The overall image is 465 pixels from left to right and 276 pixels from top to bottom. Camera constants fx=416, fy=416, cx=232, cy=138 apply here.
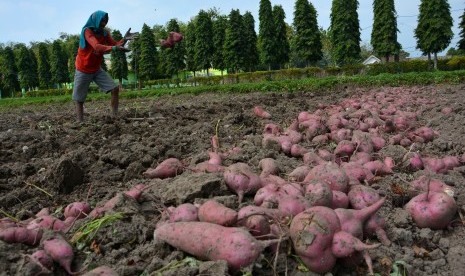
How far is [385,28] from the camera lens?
108 ft

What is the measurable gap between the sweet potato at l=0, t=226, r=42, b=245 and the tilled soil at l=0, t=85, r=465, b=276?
3 centimetres

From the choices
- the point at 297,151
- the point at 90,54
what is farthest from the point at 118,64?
the point at 297,151

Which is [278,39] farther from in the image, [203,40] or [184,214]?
[184,214]

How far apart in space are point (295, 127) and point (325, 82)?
43.1 ft

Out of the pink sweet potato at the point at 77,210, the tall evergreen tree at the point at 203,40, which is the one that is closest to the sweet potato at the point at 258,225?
the pink sweet potato at the point at 77,210

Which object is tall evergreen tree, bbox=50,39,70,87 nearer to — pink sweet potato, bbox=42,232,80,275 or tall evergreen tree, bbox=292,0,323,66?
tall evergreen tree, bbox=292,0,323,66

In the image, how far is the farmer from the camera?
6.14 metres

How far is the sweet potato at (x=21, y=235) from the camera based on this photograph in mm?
1818

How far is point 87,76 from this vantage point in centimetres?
654

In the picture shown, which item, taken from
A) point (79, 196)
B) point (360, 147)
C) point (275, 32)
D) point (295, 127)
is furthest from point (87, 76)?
point (275, 32)

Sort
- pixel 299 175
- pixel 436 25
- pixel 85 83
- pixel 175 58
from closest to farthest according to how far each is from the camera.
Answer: pixel 299 175 < pixel 85 83 < pixel 436 25 < pixel 175 58

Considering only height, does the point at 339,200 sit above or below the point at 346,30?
below

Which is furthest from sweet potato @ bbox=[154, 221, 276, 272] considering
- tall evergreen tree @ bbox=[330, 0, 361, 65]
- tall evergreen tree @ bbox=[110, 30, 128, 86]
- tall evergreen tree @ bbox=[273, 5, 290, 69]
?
tall evergreen tree @ bbox=[110, 30, 128, 86]

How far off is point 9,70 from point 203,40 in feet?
108
